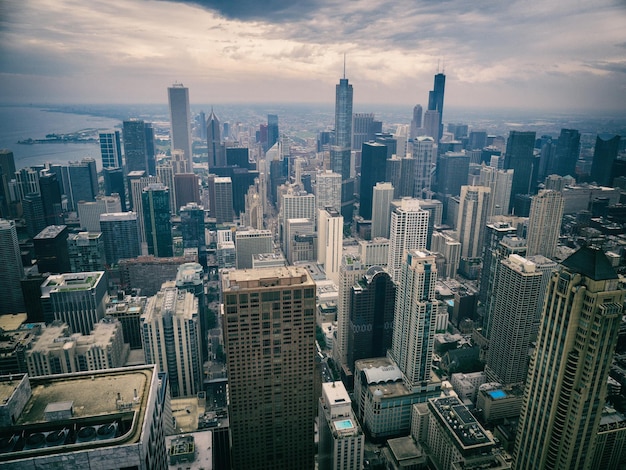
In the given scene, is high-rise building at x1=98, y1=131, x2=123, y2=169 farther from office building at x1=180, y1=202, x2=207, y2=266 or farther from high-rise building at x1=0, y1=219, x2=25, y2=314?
high-rise building at x1=0, y1=219, x2=25, y2=314

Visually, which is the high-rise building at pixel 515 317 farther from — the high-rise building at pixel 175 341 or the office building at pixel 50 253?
the office building at pixel 50 253

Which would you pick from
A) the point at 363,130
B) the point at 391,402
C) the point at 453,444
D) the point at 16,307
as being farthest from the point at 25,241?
the point at 363,130

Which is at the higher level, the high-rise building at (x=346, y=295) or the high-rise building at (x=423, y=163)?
the high-rise building at (x=423, y=163)

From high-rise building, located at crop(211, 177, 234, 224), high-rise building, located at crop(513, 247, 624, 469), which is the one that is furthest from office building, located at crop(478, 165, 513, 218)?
high-rise building, located at crop(513, 247, 624, 469)

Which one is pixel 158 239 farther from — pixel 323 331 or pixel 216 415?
pixel 216 415

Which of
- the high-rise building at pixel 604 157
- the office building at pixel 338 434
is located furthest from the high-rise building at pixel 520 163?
the office building at pixel 338 434

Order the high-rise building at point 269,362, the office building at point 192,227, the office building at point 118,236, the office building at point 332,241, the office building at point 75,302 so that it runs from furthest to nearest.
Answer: the office building at point 192,227, the office building at point 332,241, the office building at point 118,236, the office building at point 75,302, the high-rise building at point 269,362
